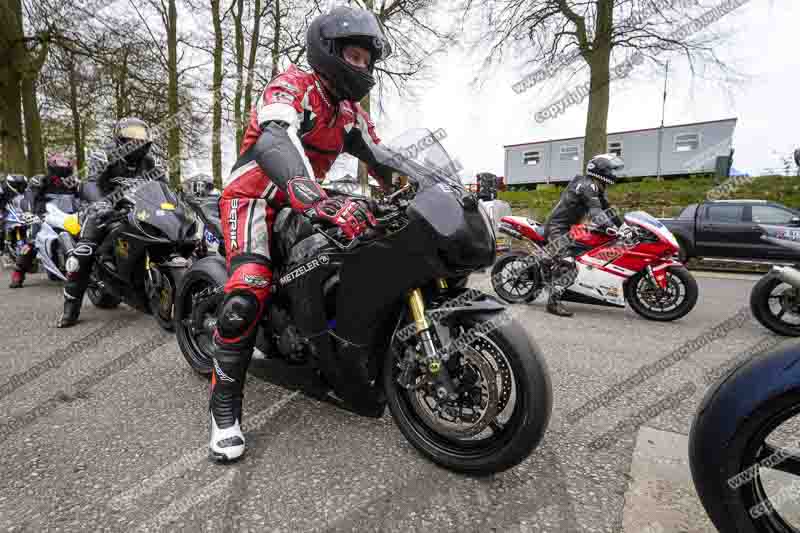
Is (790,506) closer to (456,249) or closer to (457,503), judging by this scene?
(457,503)

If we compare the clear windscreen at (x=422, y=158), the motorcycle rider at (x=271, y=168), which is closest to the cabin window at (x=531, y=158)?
the clear windscreen at (x=422, y=158)

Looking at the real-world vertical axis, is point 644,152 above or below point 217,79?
below

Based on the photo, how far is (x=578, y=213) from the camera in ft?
18.3

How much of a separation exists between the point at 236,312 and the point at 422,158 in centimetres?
114

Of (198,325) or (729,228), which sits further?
(729,228)

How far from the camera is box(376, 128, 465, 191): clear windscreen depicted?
1969 millimetres

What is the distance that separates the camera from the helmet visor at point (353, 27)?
2004 mm

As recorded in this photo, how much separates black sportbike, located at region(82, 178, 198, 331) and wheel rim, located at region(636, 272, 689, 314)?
4.71m

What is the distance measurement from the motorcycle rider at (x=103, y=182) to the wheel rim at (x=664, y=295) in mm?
5362

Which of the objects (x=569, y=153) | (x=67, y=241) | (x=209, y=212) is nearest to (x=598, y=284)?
(x=209, y=212)

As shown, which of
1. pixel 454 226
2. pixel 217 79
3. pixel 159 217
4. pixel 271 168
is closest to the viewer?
pixel 454 226

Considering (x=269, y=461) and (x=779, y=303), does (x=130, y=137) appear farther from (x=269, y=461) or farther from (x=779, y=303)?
(x=779, y=303)

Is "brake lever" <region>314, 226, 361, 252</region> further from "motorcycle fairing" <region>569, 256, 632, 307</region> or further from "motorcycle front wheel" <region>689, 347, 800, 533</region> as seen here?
"motorcycle fairing" <region>569, 256, 632, 307</region>

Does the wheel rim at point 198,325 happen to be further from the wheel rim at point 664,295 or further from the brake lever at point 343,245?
the wheel rim at point 664,295
